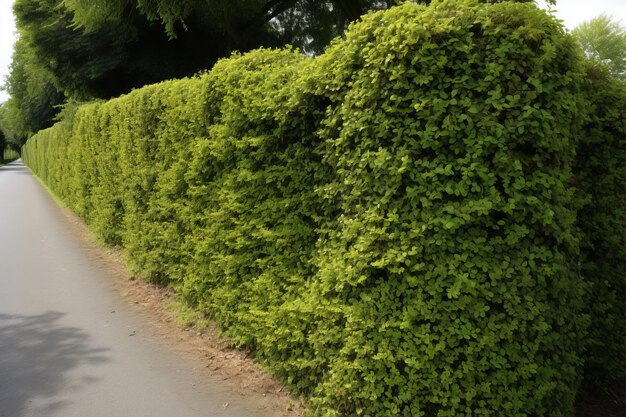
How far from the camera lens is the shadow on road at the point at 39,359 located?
12.8 feet

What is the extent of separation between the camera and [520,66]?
2.85 m

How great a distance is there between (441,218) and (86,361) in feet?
12.6

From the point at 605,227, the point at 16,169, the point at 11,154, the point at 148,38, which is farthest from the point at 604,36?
the point at 11,154

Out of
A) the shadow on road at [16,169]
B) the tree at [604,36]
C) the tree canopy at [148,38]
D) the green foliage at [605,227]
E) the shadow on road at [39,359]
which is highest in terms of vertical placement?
the tree at [604,36]

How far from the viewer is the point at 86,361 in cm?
464

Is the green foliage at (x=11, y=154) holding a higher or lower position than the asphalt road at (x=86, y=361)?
higher

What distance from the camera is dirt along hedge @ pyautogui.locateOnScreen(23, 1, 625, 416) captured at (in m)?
2.83

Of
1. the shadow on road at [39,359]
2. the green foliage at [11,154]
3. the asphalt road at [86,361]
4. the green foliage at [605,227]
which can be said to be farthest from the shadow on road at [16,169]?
the green foliage at [605,227]

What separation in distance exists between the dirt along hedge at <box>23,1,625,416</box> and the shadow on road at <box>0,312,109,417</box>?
183 cm

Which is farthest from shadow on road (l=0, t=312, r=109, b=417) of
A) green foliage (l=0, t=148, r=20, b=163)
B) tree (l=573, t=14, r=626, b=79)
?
green foliage (l=0, t=148, r=20, b=163)

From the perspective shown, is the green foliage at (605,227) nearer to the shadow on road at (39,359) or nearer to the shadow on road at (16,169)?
the shadow on road at (39,359)

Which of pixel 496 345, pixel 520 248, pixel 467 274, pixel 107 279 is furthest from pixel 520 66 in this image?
pixel 107 279

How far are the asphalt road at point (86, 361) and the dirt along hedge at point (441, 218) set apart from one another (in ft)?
2.68

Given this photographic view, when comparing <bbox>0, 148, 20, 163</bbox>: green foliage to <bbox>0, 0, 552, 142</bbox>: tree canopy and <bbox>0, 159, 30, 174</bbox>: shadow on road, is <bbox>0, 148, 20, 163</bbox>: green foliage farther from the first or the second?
<bbox>0, 0, 552, 142</bbox>: tree canopy
